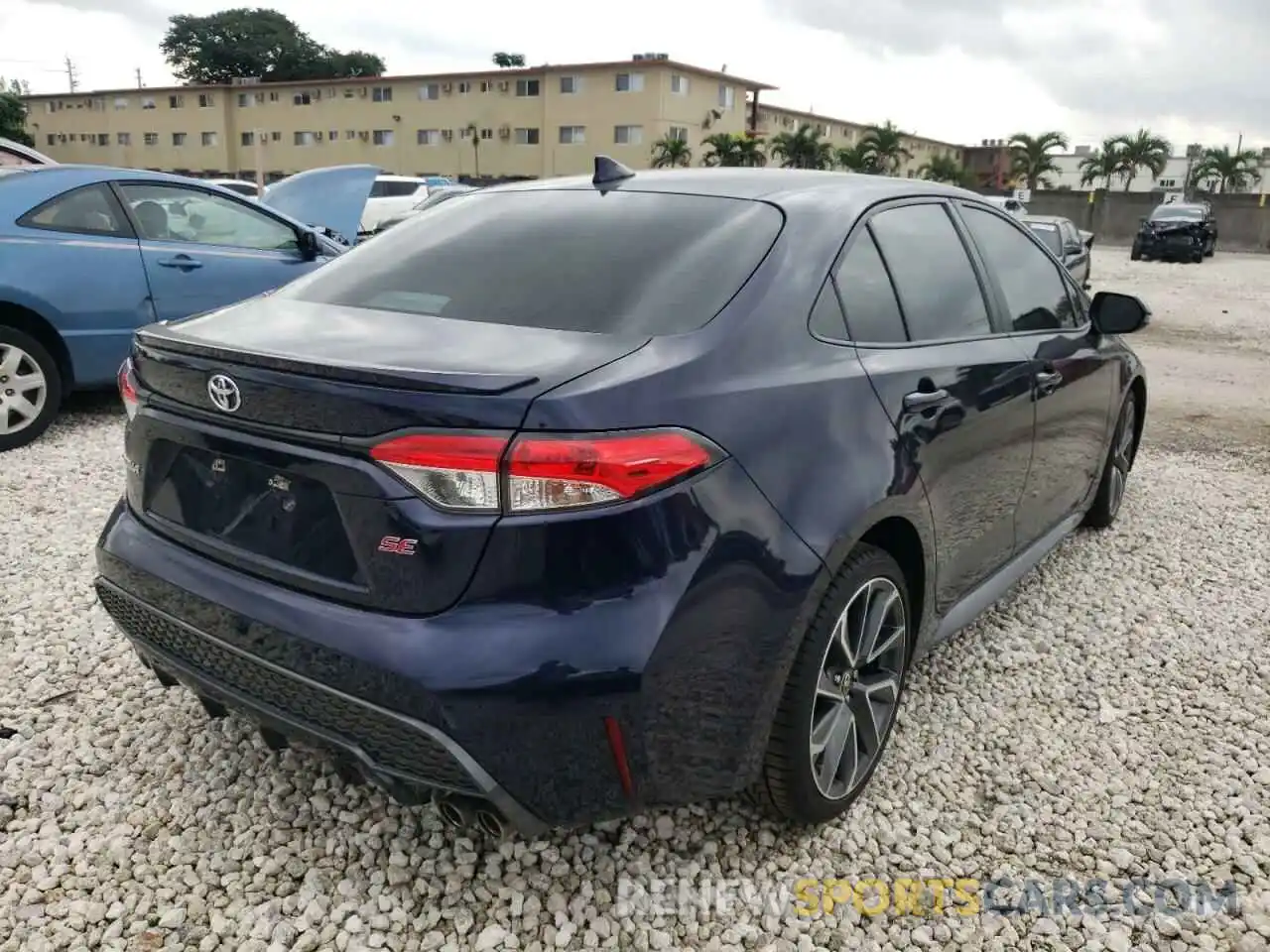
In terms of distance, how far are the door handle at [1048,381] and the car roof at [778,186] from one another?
0.68 meters

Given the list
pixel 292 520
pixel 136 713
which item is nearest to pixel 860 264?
pixel 292 520

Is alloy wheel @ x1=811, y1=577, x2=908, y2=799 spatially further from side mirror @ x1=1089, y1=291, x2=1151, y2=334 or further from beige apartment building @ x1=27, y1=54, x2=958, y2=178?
beige apartment building @ x1=27, y1=54, x2=958, y2=178

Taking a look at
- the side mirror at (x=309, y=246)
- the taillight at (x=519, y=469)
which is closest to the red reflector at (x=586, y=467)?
the taillight at (x=519, y=469)

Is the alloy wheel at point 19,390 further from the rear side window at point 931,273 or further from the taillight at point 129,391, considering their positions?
the rear side window at point 931,273

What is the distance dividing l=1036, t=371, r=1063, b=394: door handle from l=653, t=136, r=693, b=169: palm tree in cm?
4468

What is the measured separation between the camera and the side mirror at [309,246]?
661 centimetres

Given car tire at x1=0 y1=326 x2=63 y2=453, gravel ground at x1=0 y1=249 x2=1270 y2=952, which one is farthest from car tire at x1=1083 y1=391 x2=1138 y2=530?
car tire at x1=0 y1=326 x2=63 y2=453

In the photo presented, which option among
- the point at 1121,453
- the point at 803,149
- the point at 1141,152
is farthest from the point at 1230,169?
the point at 1121,453

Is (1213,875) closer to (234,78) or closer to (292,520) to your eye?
(292,520)

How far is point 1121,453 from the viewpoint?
187 inches

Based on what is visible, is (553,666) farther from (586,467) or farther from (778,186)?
(778,186)

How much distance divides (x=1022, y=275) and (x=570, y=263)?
74.7 inches

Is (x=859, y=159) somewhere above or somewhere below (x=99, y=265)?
above

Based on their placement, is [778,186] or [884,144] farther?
[884,144]
